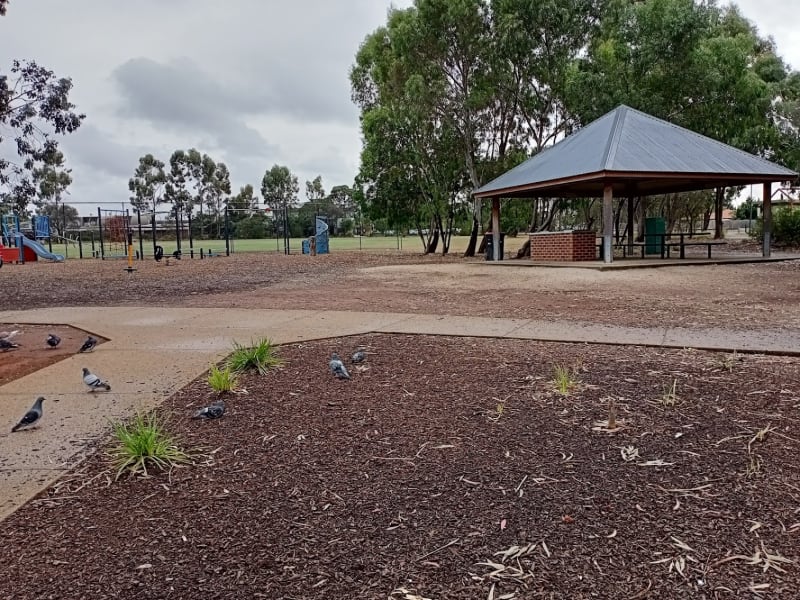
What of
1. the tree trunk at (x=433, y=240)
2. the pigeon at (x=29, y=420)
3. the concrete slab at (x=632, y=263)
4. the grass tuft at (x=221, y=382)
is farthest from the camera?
the tree trunk at (x=433, y=240)

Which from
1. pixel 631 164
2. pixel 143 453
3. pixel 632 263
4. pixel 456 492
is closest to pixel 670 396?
pixel 456 492

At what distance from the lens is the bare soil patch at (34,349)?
217 inches

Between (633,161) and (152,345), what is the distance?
13586mm

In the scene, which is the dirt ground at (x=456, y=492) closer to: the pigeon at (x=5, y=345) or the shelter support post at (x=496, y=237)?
the pigeon at (x=5, y=345)

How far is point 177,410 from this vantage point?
4172 millimetres

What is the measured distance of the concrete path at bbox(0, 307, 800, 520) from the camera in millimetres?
3520

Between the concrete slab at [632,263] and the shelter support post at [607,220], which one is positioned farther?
the shelter support post at [607,220]

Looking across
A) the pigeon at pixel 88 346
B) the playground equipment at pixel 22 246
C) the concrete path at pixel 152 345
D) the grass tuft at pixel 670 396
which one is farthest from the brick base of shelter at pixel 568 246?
the playground equipment at pixel 22 246

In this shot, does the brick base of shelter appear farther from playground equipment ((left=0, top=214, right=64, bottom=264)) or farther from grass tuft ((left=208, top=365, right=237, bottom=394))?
playground equipment ((left=0, top=214, right=64, bottom=264))

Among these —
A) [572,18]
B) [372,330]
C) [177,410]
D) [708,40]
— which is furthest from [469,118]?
[177,410]

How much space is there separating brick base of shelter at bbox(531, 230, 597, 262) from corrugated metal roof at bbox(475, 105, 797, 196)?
66.1 inches

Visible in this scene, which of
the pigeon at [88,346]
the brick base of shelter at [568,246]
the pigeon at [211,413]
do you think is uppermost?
the brick base of shelter at [568,246]

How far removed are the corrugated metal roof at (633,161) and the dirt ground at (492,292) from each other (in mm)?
2491

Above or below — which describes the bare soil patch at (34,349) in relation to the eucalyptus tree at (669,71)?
below
